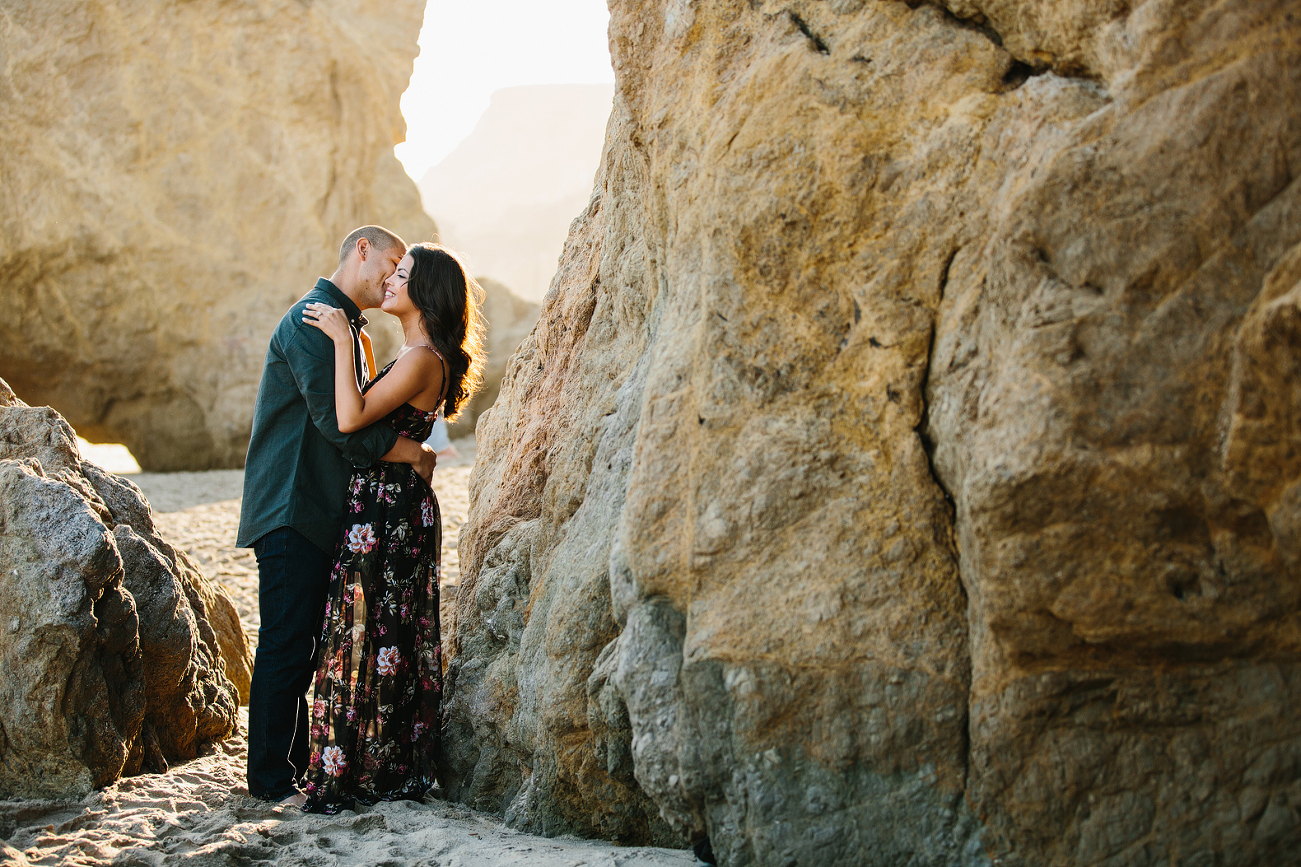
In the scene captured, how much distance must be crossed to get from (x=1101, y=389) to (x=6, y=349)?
1242 cm

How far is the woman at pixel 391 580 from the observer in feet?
9.82

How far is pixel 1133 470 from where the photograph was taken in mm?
1579

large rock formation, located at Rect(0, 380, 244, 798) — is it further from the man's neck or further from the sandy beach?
the man's neck

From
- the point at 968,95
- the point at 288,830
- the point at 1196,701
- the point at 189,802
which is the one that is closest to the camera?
the point at 1196,701

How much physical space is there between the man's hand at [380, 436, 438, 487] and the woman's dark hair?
0.25 metres

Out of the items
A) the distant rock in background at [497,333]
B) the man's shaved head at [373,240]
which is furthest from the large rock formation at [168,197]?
the man's shaved head at [373,240]

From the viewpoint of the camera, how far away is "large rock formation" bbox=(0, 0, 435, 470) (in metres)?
10.9

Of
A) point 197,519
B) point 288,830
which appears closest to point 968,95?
point 288,830

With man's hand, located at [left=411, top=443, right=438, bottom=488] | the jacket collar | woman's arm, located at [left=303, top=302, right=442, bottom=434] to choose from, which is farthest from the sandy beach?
the jacket collar

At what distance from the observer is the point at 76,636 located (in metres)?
2.77

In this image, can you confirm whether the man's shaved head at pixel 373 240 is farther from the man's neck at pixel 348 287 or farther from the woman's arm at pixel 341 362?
the woman's arm at pixel 341 362

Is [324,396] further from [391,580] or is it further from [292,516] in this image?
[391,580]

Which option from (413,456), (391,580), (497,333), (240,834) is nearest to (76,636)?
(240,834)

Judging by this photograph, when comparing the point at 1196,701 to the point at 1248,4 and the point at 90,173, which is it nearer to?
the point at 1248,4
